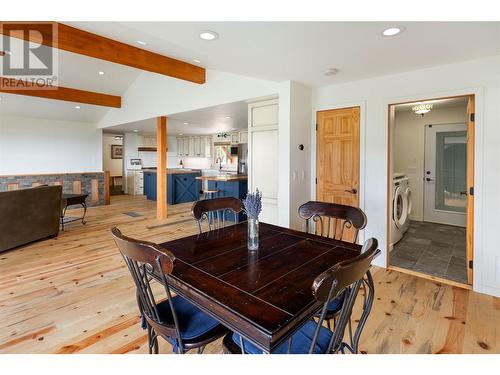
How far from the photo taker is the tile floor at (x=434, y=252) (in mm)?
3233

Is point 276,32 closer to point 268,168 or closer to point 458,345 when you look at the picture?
point 268,168

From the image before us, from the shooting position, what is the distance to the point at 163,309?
1.55 m

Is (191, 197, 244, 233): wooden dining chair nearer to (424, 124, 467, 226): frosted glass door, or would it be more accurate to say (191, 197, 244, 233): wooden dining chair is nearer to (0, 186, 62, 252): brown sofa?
(0, 186, 62, 252): brown sofa

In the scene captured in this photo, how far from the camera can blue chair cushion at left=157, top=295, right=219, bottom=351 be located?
1343mm

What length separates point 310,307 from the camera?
1.10m

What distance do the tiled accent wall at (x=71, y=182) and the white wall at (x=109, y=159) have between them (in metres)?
2.18

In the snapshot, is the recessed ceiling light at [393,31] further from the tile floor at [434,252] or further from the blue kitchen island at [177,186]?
the blue kitchen island at [177,186]

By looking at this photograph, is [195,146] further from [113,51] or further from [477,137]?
[477,137]

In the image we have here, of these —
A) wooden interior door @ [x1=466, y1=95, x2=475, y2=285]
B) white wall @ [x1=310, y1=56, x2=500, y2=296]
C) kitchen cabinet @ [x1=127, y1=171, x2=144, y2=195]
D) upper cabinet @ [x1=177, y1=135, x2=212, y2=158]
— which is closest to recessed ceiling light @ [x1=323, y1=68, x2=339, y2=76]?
white wall @ [x1=310, y1=56, x2=500, y2=296]

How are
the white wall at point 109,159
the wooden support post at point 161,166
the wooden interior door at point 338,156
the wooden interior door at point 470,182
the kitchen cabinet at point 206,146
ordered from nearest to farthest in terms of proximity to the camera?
the wooden interior door at point 470,182
the wooden interior door at point 338,156
the wooden support post at point 161,166
the kitchen cabinet at point 206,146
the white wall at point 109,159

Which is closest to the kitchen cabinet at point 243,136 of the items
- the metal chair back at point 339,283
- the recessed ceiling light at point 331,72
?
the recessed ceiling light at point 331,72
